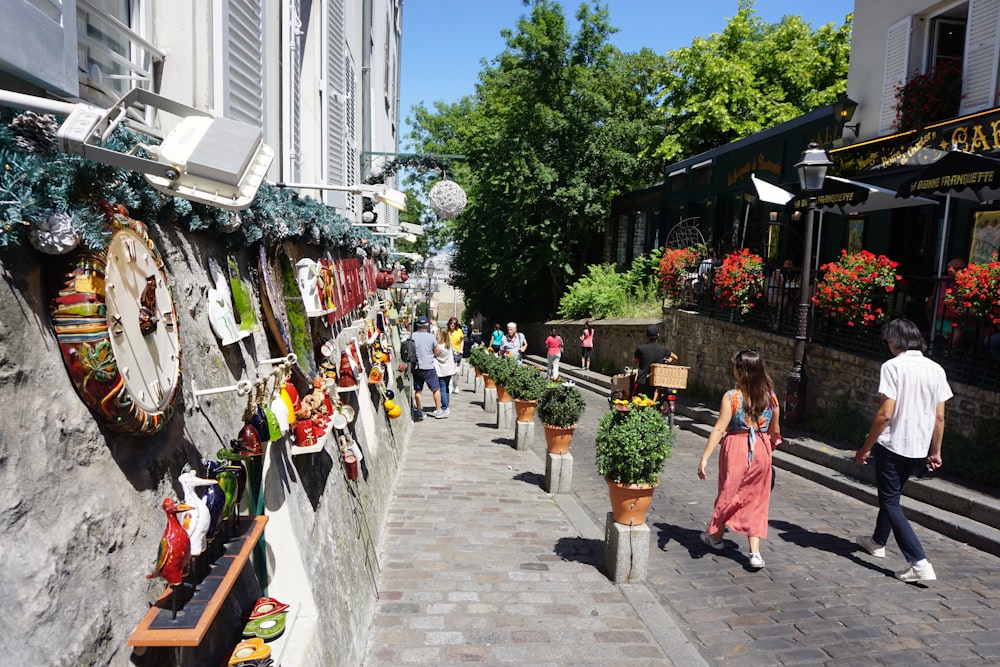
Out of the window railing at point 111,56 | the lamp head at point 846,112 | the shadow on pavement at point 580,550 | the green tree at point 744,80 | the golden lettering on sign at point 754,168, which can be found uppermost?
the green tree at point 744,80

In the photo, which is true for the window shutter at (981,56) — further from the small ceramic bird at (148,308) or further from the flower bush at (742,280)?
the small ceramic bird at (148,308)

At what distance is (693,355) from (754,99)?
12.6 meters

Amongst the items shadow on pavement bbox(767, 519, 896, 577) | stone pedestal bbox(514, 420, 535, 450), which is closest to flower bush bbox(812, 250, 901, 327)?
shadow on pavement bbox(767, 519, 896, 577)

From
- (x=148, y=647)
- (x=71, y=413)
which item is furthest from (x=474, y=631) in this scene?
(x=71, y=413)

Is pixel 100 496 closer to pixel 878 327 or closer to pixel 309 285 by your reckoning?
pixel 309 285

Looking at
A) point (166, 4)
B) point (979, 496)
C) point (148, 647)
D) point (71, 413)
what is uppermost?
point (166, 4)

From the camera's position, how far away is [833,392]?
424 inches

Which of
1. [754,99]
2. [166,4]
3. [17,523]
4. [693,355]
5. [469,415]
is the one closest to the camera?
[17,523]

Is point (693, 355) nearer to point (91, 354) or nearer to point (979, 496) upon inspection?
point (979, 496)

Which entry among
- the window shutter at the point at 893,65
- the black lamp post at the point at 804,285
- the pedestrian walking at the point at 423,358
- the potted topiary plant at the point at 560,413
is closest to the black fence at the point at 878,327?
the black lamp post at the point at 804,285

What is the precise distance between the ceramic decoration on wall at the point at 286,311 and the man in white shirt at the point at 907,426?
445 cm

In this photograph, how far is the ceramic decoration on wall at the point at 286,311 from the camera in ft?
13.3

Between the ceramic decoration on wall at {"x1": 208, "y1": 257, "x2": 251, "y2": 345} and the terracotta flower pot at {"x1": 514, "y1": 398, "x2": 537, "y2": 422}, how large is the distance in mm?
7092

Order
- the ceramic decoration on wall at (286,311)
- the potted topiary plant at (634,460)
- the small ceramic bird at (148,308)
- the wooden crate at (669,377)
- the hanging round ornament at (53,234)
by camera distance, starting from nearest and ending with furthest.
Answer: the hanging round ornament at (53,234) → the small ceramic bird at (148,308) → the ceramic decoration on wall at (286,311) → the potted topiary plant at (634,460) → the wooden crate at (669,377)
